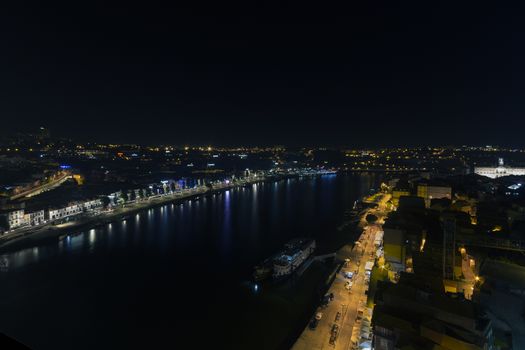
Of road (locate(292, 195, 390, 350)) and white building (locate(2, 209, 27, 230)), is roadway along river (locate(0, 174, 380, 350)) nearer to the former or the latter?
road (locate(292, 195, 390, 350))

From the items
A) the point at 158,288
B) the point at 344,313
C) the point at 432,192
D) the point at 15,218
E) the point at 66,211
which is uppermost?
the point at 432,192

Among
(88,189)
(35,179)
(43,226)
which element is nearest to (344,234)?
(43,226)

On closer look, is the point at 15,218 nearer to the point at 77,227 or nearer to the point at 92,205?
the point at 77,227

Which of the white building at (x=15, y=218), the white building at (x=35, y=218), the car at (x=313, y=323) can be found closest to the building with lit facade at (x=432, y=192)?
the car at (x=313, y=323)

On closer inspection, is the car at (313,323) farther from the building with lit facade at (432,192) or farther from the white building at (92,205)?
the white building at (92,205)

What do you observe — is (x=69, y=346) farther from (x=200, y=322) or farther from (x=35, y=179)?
(x=35, y=179)

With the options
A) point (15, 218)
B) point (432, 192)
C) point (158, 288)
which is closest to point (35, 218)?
point (15, 218)

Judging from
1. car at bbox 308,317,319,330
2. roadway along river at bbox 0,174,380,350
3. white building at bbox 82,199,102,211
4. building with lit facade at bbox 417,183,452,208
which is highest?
building with lit facade at bbox 417,183,452,208

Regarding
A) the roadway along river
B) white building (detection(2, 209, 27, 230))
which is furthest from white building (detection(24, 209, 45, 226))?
the roadway along river
